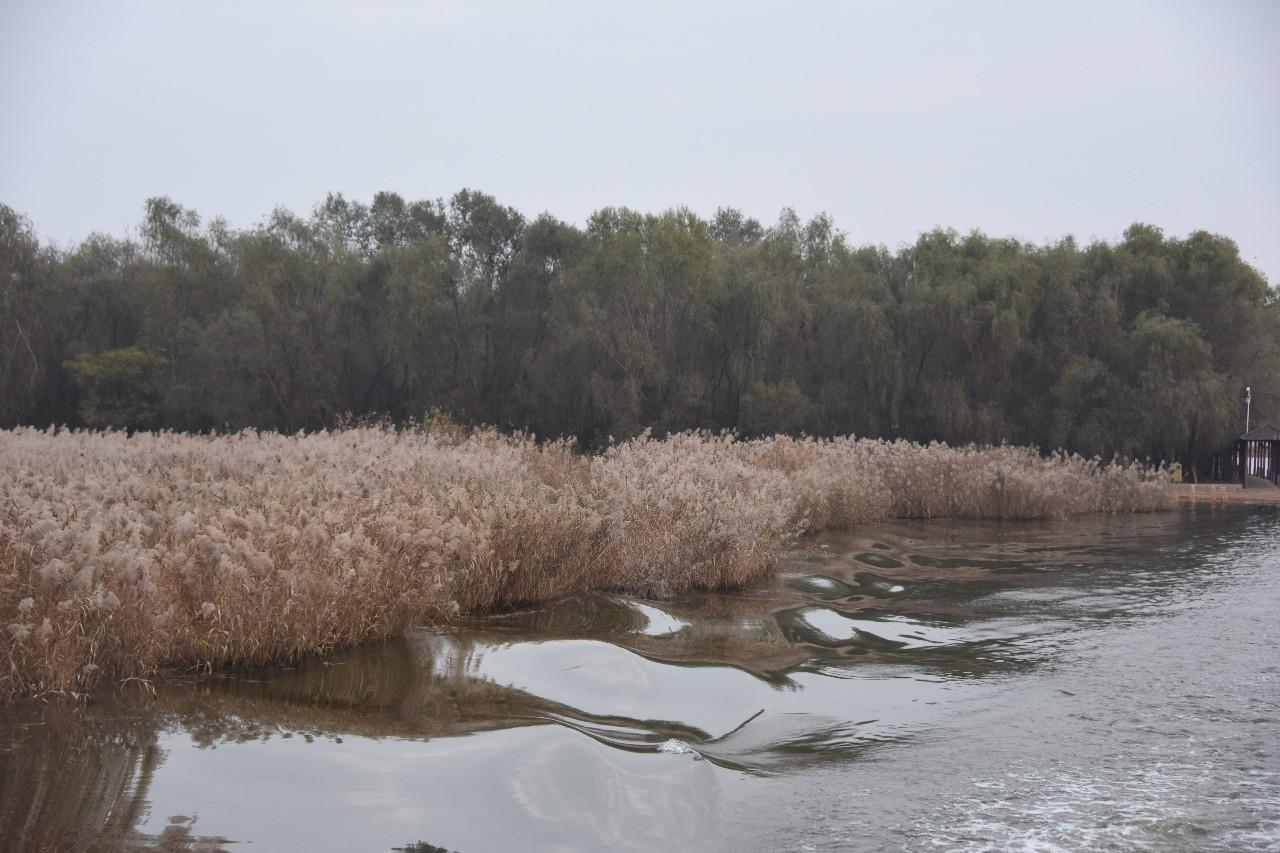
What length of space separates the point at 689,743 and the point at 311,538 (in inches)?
118

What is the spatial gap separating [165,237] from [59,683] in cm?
4621

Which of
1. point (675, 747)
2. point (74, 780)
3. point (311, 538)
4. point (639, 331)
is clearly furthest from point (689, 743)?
point (639, 331)

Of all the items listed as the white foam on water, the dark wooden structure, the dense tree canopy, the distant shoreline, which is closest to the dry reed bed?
the white foam on water

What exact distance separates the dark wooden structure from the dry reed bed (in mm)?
25096

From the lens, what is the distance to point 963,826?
17.4 ft

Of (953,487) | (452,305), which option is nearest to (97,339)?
(452,305)

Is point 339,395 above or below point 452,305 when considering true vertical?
below

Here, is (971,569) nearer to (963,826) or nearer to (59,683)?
(963,826)

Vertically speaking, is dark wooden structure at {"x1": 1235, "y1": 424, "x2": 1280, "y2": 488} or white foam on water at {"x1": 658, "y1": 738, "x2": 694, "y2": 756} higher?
dark wooden structure at {"x1": 1235, "y1": 424, "x2": 1280, "y2": 488}

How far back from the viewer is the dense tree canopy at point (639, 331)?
36.8 meters

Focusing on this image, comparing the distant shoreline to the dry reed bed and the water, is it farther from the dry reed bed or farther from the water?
the water

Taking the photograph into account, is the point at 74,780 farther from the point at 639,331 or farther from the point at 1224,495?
the point at 639,331

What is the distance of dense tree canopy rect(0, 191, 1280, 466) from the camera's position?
36.8m

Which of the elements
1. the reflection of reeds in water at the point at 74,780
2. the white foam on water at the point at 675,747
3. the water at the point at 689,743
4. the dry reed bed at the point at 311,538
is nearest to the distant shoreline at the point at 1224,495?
the dry reed bed at the point at 311,538
